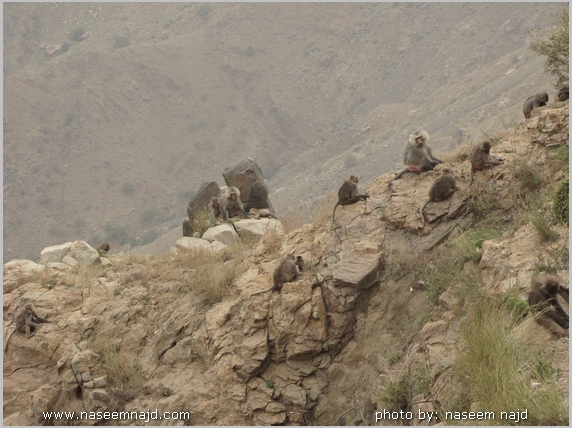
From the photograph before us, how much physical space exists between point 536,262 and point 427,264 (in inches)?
107

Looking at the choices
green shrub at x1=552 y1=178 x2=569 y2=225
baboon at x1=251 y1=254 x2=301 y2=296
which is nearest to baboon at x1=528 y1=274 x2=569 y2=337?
green shrub at x1=552 y1=178 x2=569 y2=225

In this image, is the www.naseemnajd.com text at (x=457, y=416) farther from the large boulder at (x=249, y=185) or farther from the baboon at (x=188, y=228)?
the large boulder at (x=249, y=185)

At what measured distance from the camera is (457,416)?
755 centimetres

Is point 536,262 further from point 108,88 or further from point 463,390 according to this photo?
point 108,88

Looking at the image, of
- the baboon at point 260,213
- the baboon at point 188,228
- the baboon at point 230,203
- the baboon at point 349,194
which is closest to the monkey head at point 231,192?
the baboon at point 230,203

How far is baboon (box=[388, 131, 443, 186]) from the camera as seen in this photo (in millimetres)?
13562

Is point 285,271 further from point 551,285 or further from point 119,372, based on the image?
point 551,285

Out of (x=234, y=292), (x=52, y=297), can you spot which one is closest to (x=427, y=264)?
(x=234, y=292)

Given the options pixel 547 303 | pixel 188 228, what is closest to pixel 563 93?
pixel 547 303

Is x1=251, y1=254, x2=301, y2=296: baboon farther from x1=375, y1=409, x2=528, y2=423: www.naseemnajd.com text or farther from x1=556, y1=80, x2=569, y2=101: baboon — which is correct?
x1=556, y1=80, x2=569, y2=101: baboon

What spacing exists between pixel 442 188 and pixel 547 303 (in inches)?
186

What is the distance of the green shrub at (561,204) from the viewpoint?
941cm

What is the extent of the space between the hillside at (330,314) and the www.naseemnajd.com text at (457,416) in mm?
51

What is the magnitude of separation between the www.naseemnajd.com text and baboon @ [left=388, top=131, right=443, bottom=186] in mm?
5462
